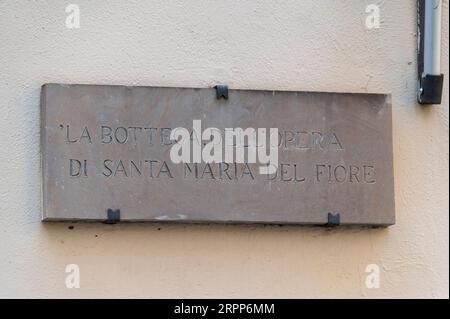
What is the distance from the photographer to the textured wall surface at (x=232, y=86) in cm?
664

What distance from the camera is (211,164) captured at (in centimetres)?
675

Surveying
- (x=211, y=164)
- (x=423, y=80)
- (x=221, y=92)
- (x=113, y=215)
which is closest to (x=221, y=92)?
(x=221, y=92)

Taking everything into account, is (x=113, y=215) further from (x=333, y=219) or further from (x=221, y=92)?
(x=333, y=219)

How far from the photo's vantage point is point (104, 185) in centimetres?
663

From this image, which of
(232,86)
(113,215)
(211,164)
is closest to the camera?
(113,215)

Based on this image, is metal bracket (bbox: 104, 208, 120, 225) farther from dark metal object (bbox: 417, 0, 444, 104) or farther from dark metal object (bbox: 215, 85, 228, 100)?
dark metal object (bbox: 417, 0, 444, 104)

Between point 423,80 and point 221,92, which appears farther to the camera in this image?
point 423,80

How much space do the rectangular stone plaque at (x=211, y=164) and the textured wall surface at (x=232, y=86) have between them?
0.35 ft

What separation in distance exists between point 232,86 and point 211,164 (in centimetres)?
→ 43

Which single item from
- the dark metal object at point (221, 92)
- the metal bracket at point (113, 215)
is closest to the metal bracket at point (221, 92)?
the dark metal object at point (221, 92)

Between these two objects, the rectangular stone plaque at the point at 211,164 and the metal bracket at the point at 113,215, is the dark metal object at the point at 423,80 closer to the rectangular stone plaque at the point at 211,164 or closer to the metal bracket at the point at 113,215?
the rectangular stone plaque at the point at 211,164

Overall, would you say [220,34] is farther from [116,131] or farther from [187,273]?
[187,273]

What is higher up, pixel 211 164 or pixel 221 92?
pixel 221 92
